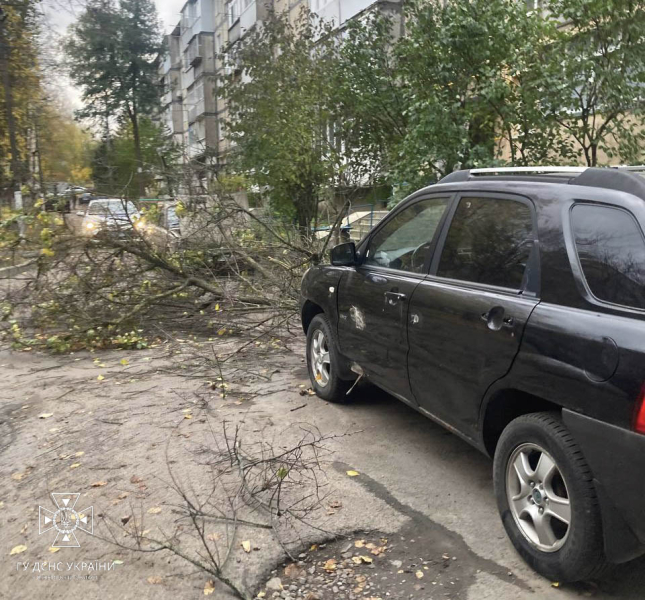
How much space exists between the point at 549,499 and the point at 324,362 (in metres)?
2.92

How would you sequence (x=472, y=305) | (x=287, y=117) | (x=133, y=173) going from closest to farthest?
1. (x=472, y=305)
2. (x=133, y=173)
3. (x=287, y=117)

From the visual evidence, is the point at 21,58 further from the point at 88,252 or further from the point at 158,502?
the point at 158,502

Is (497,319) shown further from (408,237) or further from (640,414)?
(408,237)

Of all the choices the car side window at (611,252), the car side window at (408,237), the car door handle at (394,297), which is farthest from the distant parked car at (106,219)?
the car side window at (611,252)

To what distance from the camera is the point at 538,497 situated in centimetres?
295

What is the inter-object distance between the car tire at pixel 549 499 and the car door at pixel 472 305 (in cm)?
32

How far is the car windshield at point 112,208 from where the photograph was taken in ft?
27.5

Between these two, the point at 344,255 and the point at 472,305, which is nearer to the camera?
the point at 472,305

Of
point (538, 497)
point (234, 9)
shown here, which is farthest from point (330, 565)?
point (234, 9)

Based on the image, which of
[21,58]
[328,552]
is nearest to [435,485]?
[328,552]

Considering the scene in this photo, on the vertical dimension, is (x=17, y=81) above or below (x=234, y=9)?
below

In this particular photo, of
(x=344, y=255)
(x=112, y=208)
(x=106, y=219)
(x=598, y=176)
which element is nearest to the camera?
(x=598, y=176)

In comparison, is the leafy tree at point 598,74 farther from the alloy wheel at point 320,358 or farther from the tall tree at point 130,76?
the tall tree at point 130,76

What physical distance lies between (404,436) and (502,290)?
187cm
